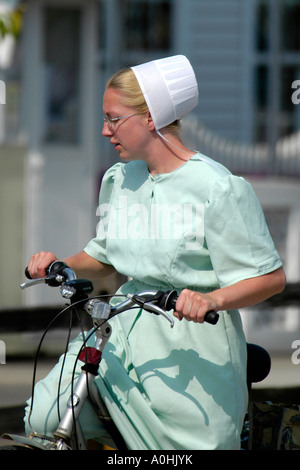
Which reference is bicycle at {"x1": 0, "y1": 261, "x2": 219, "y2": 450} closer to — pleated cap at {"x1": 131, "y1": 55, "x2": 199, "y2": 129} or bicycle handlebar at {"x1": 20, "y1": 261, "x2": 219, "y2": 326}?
bicycle handlebar at {"x1": 20, "y1": 261, "x2": 219, "y2": 326}

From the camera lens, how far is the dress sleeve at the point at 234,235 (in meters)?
2.71

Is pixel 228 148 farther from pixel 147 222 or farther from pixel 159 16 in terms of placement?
pixel 147 222

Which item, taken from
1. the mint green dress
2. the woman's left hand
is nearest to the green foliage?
the mint green dress

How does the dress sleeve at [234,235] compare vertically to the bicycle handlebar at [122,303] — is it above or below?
above

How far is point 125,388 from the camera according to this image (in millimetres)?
2795

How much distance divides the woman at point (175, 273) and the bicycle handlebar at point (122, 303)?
0.15 meters

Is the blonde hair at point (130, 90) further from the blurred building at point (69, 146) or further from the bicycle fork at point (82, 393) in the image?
the blurred building at point (69, 146)

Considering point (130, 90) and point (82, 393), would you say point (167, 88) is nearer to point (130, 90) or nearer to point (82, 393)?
point (130, 90)

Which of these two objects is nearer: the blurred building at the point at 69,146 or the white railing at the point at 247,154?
the blurred building at the point at 69,146

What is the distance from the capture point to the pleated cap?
112 inches

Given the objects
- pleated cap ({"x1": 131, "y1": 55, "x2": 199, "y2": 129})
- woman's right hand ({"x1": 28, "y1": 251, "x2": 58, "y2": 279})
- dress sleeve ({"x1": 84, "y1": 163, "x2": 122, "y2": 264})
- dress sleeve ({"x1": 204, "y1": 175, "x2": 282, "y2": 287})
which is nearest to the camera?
dress sleeve ({"x1": 204, "y1": 175, "x2": 282, "y2": 287})

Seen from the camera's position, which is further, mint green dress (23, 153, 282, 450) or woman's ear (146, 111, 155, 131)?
woman's ear (146, 111, 155, 131)

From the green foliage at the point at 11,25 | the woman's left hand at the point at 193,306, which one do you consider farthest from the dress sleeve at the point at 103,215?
the green foliage at the point at 11,25
